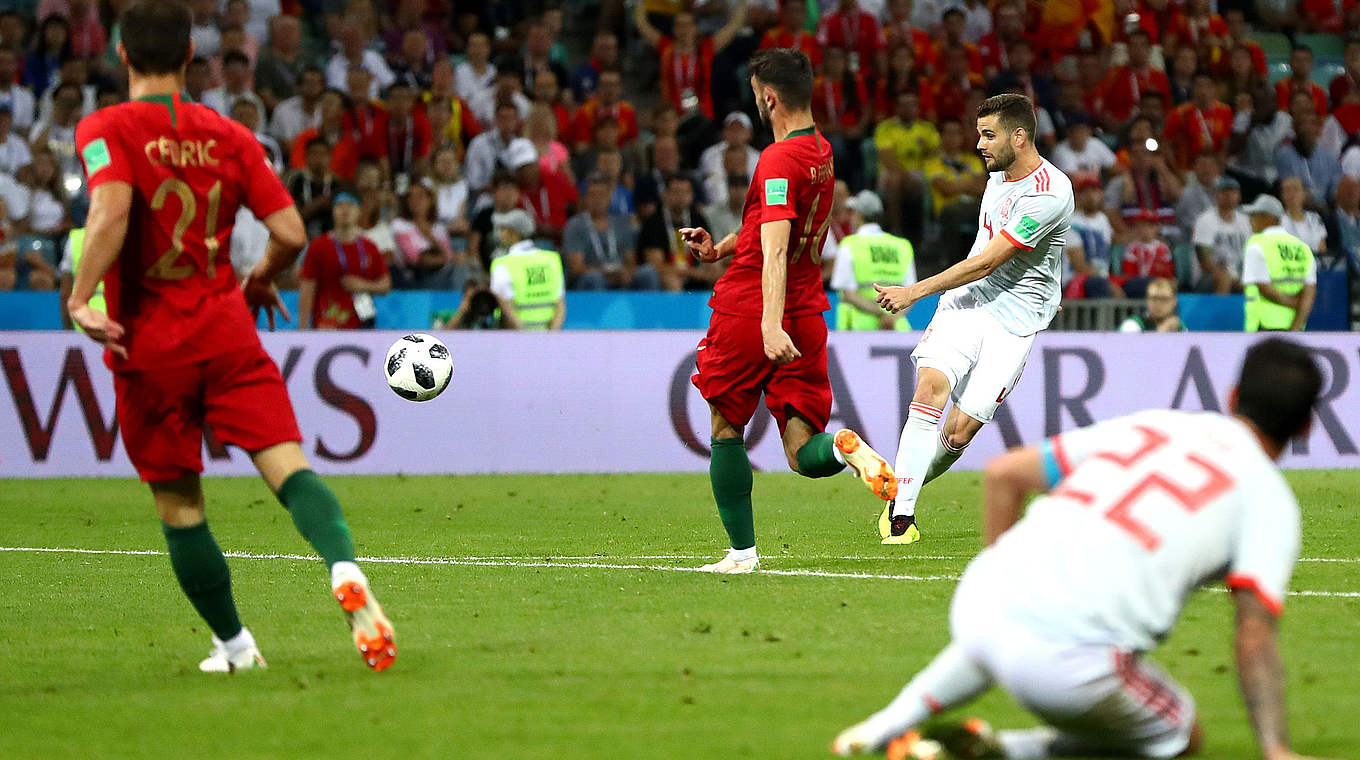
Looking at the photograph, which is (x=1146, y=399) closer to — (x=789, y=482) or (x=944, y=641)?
(x=789, y=482)

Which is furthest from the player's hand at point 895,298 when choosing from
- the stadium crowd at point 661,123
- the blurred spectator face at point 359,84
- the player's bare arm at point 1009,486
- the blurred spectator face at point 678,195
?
the blurred spectator face at point 359,84

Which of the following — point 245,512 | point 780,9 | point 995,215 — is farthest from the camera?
point 780,9

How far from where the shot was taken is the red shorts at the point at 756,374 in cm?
779

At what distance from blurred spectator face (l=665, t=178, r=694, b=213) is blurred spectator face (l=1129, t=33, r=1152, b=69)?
673 centimetres

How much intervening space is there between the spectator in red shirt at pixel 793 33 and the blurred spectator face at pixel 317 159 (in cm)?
532

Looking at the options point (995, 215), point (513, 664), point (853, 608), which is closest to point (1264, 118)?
point (995, 215)

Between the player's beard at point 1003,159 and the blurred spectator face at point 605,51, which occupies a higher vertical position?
the blurred spectator face at point 605,51

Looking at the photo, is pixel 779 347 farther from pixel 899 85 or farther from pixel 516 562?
pixel 899 85

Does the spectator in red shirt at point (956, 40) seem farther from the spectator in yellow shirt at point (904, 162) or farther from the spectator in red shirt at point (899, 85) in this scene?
the spectator in yellow shirt at point (904, 162)

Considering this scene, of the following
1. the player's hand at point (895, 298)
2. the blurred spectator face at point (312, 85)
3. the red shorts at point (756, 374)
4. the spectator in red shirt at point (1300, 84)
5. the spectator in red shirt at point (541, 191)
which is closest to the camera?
the red shorts at point (756, 374)

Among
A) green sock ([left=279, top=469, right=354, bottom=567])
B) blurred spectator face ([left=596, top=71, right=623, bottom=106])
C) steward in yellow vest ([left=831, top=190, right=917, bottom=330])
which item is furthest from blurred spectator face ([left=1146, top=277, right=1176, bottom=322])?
green sock ([left=279, top=469, right=354, bottom=567])

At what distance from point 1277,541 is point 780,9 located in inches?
665

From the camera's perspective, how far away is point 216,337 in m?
5.42

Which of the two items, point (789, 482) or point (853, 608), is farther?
point (789, 482)
